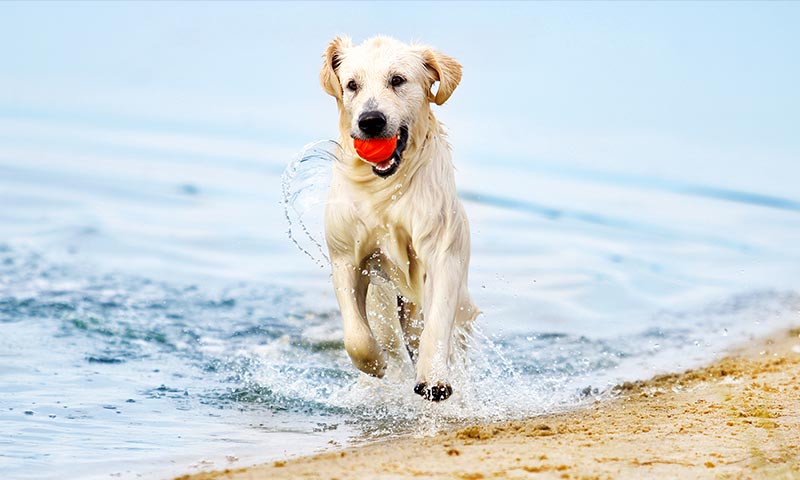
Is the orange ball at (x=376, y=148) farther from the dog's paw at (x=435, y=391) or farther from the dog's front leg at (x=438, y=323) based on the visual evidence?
the dog's paw at (x=435, y=391)

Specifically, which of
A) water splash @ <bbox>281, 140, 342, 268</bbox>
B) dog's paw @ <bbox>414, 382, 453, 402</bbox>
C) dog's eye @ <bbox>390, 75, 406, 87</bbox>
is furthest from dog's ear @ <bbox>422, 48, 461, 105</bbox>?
dog's paw @ <bbox>414, 382, 453, 402</bbox>

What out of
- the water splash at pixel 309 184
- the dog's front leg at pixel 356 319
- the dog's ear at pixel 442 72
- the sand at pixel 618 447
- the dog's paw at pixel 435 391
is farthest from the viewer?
the water splash at pixel 309 184

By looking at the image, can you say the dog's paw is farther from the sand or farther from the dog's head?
the dog's head

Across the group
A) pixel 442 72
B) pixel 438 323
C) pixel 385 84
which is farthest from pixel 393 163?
pixel 438 323

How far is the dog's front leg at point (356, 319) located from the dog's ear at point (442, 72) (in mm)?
1024

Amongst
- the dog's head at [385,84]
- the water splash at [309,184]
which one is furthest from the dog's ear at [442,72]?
the water splash at [309,184]

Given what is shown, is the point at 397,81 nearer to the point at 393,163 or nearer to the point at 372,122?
the point at 372,122

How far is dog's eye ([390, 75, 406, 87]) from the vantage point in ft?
19.6

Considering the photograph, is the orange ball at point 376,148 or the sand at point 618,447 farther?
the orange ball at point 376,148

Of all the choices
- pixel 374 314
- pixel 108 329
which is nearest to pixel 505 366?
pixel 374 314

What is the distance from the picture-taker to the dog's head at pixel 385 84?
587 centimetres

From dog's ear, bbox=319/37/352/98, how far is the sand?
6.02 ft

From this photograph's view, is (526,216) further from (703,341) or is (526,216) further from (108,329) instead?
(108,329)

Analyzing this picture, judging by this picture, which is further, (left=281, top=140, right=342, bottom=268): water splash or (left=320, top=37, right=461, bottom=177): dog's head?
(left=281, top=140, right=342, bottom=268): water splash
